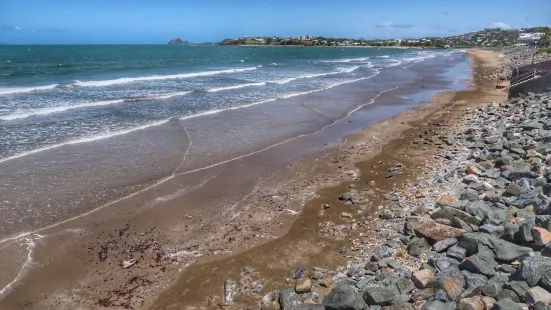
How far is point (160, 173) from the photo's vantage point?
11.4 metres

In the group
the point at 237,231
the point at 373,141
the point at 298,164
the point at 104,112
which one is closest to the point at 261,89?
the point at 104,112

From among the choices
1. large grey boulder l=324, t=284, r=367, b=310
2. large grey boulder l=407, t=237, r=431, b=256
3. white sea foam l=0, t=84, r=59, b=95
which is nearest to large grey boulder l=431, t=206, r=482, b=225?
large grey boulder l=407, t=237, r=431, b=256

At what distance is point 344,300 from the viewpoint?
5.12m

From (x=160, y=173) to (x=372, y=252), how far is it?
22.6 ft

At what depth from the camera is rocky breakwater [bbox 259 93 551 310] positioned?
4.97 meters

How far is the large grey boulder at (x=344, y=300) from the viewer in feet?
16.6

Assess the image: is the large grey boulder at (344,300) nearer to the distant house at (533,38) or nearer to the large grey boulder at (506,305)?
the large grey boulder at (506,305)

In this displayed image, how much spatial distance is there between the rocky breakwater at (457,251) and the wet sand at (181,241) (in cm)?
90

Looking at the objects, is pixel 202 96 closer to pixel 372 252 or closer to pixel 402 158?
pixel 402 158

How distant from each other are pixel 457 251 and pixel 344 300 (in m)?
2.26

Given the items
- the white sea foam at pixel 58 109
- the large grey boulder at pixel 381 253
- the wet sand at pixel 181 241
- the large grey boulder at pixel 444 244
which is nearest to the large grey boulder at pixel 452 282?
the large grey boulder at pixel 444 244

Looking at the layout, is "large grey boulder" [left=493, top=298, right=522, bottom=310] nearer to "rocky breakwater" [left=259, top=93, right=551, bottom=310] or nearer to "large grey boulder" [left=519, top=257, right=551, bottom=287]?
"rocky breakwater" [left=259, top=93, right=551, bottom=310]

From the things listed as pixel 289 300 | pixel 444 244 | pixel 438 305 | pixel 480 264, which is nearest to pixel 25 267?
→ pixel 289 300

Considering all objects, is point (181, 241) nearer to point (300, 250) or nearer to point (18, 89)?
point (300, 250)
